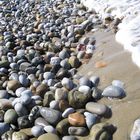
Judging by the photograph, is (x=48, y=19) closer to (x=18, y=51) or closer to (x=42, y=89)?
(x=18, y=51)

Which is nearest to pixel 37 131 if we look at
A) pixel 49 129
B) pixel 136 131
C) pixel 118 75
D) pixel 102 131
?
pixel 49 129

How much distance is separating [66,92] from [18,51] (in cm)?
197

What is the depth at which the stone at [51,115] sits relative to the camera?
3713mm

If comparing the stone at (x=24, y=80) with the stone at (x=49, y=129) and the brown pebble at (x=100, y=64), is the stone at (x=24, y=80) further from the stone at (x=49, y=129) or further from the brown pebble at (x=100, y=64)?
the stone at (x=49, y=129)

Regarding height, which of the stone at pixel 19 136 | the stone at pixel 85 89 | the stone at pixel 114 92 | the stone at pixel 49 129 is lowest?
the stone at pixel 19 136

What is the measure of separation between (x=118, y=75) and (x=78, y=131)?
0.94 metres

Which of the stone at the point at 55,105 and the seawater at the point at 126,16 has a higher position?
the seawater at the point at 126,16

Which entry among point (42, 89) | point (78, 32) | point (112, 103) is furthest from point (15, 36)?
point (112, 103)

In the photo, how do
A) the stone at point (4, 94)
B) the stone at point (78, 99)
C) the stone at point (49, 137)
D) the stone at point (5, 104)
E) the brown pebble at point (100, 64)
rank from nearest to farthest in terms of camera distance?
1. the stone at point (49, 137)
2. the stone at point (78, 99)
3. the stone at point (5, 104)
4. the stone at point (4, 94)
5. the brown pebble at point (100, 64)

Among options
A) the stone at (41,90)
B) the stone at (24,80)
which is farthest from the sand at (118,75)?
the stone at (24,80)

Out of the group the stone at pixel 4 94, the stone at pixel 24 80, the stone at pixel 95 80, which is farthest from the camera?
the stone at pixel 24 80

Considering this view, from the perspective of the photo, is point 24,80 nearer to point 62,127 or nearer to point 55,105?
point 55,105

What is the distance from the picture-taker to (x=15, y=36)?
22.5 feet

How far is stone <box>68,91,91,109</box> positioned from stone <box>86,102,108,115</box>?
3.8 inches
